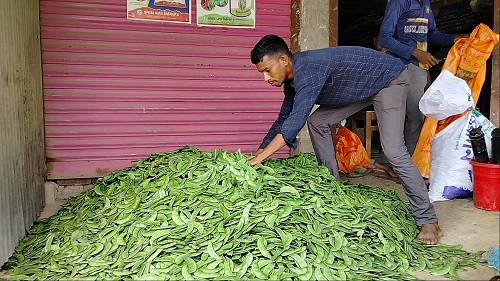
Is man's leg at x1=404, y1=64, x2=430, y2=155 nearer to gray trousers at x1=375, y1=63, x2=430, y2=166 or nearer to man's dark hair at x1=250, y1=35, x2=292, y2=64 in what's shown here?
gray trousers at x1=375, y1=63, x2=430, y2=166

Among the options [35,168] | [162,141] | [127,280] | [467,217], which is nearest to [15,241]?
[35,168]

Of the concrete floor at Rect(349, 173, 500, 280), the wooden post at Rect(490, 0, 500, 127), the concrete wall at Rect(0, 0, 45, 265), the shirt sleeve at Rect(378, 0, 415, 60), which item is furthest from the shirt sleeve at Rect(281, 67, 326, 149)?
the wooden post at Rect(490, 0, 500, 127)

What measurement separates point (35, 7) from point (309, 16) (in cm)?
289

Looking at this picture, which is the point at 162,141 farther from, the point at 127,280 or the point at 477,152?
the point at 477,152

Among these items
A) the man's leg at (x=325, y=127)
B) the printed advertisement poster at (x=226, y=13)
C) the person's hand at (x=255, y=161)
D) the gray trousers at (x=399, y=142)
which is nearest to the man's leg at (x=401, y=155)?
the gray trousers at (x=399, y=142)

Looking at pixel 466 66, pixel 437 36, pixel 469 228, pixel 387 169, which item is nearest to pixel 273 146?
pixel 469 228

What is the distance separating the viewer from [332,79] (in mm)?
3162

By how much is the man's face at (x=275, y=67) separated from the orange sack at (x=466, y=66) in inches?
82.8

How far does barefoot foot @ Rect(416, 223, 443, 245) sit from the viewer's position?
3.15 metres

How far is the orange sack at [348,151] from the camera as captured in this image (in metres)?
5.03

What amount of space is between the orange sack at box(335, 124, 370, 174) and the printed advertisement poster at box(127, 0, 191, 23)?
2.13 meters

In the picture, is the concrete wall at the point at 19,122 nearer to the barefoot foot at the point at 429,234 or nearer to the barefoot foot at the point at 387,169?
the barefoot foot at the point at 429,234

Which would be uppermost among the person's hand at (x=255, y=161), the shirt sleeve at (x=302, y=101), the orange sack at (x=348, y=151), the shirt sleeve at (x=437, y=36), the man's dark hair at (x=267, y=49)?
the shirt sleeve at (x=437, y=36)

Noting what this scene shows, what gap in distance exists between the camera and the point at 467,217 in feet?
12.2
